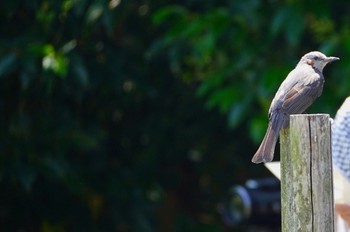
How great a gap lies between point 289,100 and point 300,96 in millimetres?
45

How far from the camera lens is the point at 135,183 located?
8.16 metres

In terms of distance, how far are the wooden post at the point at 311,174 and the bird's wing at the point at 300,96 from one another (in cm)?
41

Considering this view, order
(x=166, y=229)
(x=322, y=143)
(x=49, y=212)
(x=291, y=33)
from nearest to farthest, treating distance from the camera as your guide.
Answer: (x=322, y=143)
(x=291, y=33)
(x=49, y=212)
(x=166, y=229)

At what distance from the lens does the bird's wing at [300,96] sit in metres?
3.97

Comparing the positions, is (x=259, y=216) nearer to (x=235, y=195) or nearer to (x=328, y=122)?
(x=235, y=195)

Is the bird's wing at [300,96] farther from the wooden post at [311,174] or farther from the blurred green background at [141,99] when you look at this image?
the blurred green background at [141,99]

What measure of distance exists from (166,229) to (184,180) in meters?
0.45

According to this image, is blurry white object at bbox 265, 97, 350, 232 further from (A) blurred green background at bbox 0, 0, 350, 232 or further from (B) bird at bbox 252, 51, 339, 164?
(A) blurred green background at bbox 0, 0, 350, 232

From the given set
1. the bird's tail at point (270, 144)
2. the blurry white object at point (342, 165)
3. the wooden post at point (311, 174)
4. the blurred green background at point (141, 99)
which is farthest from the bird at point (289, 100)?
the blurred green background at point (141, 99)

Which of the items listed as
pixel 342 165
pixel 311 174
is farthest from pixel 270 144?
pixel 342 165

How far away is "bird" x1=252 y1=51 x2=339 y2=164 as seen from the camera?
151 inches

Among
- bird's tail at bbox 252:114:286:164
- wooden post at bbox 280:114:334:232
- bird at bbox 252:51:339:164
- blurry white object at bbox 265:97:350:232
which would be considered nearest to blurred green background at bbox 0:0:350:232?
blurry white object at bbox 265:97:350:232

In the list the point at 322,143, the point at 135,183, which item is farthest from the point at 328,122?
the point at 135,183

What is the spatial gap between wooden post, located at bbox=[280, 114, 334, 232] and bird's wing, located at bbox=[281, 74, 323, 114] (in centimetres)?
41
